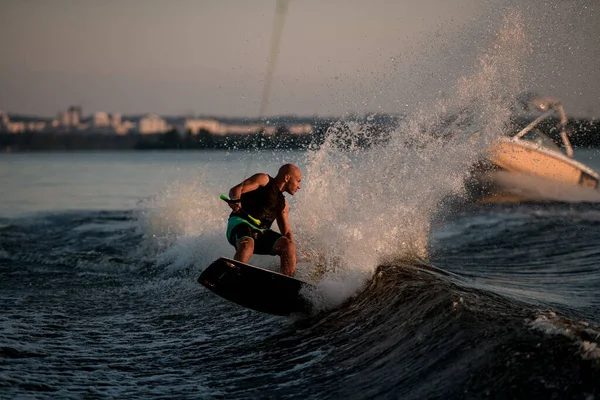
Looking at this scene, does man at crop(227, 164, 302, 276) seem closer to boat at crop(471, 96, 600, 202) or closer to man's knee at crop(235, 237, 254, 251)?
man's knee at crop(235, 237, 254, 251)

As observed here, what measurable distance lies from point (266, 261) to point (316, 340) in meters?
4.45

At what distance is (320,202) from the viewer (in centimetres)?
1192

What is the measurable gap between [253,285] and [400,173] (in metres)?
4.14

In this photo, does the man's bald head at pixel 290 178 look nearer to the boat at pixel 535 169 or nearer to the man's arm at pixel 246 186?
the man's arm at pixel 246 186

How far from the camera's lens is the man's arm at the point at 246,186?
8.23 metres

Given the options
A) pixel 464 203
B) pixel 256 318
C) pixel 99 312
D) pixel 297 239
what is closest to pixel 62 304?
pixel 99 312

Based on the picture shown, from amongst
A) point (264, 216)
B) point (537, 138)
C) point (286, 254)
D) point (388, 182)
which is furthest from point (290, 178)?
point (537, 138)

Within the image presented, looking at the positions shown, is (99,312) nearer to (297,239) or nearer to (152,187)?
(297,239)

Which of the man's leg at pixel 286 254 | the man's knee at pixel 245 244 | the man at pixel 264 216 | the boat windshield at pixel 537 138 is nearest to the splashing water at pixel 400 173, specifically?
the man's leg at pixel 286 254

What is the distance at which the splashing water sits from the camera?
9.66 m

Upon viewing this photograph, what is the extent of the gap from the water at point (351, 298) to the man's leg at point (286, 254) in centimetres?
48

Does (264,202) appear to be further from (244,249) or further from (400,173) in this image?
(400,173)

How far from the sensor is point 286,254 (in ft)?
28.0

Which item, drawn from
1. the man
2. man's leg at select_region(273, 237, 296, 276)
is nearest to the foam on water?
man's leg at select_region(273, 237, 296, 276)
